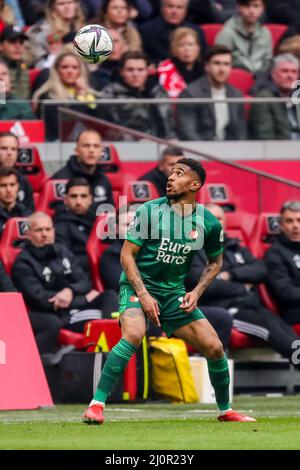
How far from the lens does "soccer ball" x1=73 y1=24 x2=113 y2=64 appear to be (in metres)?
13.5

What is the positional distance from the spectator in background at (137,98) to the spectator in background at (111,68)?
21 centimetres

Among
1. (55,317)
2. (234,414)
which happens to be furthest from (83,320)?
(234,414)

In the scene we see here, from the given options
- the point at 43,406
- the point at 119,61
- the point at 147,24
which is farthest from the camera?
the point at 147,24

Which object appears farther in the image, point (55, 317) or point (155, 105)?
point (155, 105)

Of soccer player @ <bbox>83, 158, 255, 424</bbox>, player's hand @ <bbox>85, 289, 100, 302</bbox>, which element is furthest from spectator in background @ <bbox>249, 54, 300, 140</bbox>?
soccer player @ <bbox>83, 158, 255, 424</bbox>

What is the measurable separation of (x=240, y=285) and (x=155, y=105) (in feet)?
8.23

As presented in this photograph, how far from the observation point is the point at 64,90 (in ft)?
57.4

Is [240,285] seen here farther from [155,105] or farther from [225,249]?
[155,105]

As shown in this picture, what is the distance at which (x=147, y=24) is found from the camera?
65.8ft

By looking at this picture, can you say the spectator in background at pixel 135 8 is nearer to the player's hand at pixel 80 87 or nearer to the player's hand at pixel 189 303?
the player's hand at pixel 80 87

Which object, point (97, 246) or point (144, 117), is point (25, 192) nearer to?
point (97, 246)

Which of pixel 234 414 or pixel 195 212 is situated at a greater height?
pixel 195 212

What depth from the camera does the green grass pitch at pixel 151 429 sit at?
955 centimetres

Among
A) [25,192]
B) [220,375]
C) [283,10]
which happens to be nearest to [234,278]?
[25,192]
